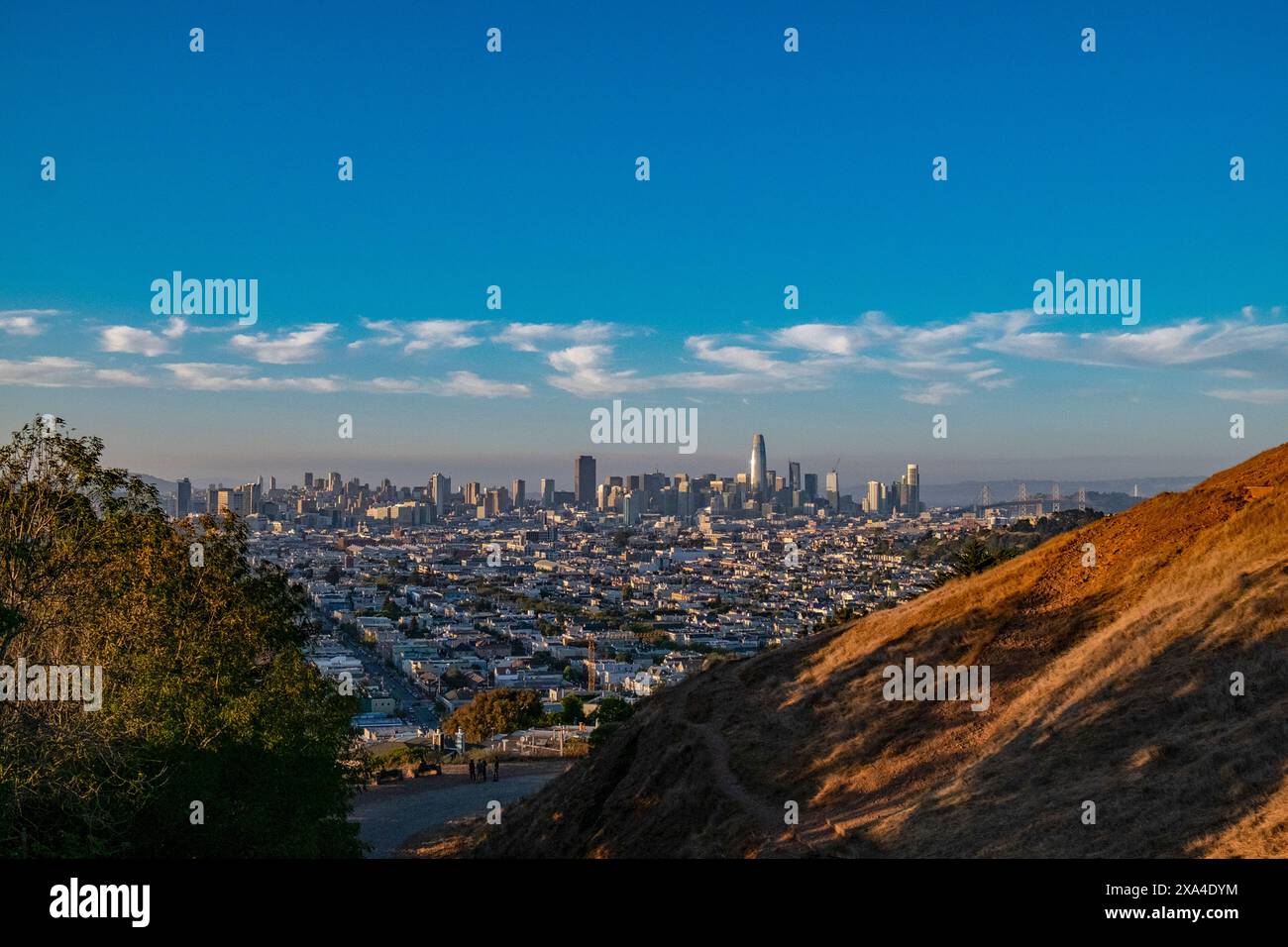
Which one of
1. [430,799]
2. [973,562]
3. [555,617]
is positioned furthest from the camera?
[555,617]

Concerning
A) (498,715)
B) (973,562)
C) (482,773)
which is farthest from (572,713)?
(973,562)

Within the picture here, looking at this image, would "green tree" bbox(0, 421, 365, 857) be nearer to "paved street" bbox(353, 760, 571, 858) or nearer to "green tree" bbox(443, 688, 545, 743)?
"paved street" bbox(353, 760, 571, 858)

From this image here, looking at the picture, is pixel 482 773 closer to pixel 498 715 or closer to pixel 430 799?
pixel 430 799

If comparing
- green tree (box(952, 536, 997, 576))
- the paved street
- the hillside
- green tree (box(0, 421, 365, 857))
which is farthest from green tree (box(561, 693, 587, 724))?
green tree (box(0, 421, 365, 857))

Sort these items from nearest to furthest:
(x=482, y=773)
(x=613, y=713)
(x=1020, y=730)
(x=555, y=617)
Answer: (x=1020, y=730)
(x=482, y=773)
(x=613, y=713)
(x=555, y=617)

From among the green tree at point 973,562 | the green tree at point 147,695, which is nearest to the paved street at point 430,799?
the green tree at point 147,695
